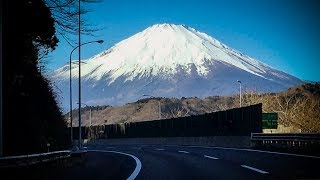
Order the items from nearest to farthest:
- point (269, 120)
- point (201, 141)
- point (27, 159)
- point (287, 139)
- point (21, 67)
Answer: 1. point (27, 159)
2. point (21, 67)
3. point (287, 139)
4. point (269, 120)
5. point (201, 141)

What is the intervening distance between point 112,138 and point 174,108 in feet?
190

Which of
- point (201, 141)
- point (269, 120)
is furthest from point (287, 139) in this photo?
point (201, 141)

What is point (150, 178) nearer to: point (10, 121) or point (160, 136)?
point (10, 121)

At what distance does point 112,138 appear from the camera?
85.4 m

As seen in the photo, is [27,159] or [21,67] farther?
[21,67]

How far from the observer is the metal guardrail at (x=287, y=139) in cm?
2472

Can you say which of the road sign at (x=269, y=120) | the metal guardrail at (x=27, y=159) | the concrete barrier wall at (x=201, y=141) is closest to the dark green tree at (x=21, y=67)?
the metal guardrail at (x=27, y=159)

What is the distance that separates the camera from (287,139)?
28.6m

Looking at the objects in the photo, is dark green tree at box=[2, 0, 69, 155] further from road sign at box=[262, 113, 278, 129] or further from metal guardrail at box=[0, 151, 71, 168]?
road sign at box=[262, 113, 278, 129]

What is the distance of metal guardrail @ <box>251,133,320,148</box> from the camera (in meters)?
24.7

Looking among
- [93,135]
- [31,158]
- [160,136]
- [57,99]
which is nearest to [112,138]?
[93,135]

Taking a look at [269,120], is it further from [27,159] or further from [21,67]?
[27,159]

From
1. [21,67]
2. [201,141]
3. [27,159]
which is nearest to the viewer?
[27,159]

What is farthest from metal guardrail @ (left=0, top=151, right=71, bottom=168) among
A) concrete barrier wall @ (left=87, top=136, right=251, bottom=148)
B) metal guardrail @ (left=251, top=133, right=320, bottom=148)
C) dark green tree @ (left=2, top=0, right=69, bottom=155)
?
concrete barrier wall @ (left=87, top=136, right=251, bottom=148)
